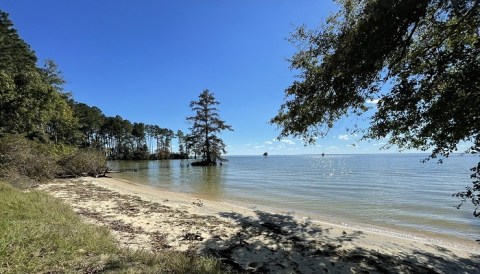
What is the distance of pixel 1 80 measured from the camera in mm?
18906

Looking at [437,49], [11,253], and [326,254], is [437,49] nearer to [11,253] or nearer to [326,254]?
[326,254]

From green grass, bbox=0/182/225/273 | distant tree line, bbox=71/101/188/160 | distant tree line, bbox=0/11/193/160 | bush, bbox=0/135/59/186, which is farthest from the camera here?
distant tree line, bbox=71/101/188/160

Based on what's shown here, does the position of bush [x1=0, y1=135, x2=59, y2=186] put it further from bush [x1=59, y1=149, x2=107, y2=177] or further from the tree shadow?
the tree shadow

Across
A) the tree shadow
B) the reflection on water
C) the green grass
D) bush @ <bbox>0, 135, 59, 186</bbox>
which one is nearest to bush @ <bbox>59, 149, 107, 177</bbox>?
the reflection on water

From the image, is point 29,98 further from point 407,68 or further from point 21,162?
point 407,68

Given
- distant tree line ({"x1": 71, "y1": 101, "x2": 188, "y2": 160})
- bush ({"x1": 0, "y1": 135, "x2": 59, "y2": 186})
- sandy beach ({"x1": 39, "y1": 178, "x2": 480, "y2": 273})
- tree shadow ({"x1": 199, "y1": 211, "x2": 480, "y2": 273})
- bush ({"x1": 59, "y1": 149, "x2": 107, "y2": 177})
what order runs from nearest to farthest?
1. tree shadow ({"x1": 199, "y1": 211, "x2": 480, "y2": 273})
2. sandy beach ({"x1": 39, "y1": 178, "x2": 480, "y2": 273})
3. bush ({"x1": 0, "y1": 135, "x2": 59, "y2": 186})
4. bush ({"x1": 59, "y1": 149, "x2": 107, "y2": 177})
5. distant tree line ({"x1": 71, "y1": 101, "x2": 188, "y2": 160})

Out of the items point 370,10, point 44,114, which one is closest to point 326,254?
point 370,10

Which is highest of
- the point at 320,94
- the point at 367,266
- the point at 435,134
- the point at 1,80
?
the point at 1,80

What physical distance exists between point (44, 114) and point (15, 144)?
6.16 metres

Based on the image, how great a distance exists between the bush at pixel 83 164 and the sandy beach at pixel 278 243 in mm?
17029

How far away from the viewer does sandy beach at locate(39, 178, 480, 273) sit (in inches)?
245

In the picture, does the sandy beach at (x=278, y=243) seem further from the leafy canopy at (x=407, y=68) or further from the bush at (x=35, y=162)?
the bush at (x=35, y=162)

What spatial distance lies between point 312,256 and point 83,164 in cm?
2533

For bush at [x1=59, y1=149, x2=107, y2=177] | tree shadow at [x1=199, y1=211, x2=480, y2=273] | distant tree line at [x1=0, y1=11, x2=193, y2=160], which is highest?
distant tree line at [x1=0, y1=11, x2=193, y2=160]
